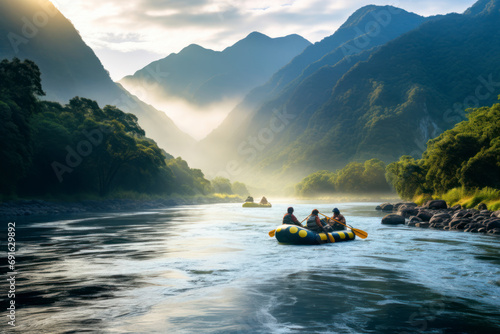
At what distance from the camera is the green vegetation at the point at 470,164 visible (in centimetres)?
3935

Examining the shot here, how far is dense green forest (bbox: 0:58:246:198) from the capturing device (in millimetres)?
49213

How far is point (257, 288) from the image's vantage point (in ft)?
39.5

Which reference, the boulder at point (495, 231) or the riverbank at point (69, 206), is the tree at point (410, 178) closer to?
the boulder at point (495, 231)

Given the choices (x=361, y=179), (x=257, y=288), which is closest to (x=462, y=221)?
(x=257, y=288)

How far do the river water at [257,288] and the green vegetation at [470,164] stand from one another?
20959 millimetres

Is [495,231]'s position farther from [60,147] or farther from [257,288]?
[60,147]

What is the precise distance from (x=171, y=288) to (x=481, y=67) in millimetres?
220322

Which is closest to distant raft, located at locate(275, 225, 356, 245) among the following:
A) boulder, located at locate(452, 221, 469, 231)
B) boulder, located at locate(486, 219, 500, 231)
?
boulder, located at locate(486, 219, 500, 231)

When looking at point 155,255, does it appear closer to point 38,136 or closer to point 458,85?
point 38,136

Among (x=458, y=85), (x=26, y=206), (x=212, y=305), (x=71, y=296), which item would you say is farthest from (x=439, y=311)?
(x=458, y=85)

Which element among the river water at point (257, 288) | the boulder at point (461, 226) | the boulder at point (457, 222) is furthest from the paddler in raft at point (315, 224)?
the boulder at point (457, 222)

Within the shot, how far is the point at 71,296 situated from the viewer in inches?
416

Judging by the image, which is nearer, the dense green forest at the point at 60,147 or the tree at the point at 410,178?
the dense green forest at the point at 60,147

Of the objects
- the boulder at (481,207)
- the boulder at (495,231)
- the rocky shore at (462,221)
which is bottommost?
the boulder at (495,231)
